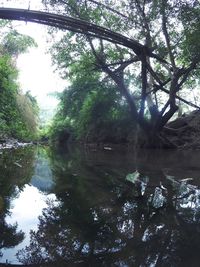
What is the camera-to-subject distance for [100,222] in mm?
4043

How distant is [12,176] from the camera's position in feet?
23.8

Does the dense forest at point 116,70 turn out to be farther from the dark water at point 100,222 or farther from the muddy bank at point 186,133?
the dark water at point 100,222

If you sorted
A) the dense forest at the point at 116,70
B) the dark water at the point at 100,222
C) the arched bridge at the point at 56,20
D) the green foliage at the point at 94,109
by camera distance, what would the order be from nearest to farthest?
the dark water at the point at 100,222 < the arched bridge at the point at 56,20 < the dense forest at the point at 116,70 < the green foliage at the point at 94,109

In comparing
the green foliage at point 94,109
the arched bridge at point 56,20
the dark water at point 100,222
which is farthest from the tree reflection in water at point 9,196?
the green foliage at point 94,109

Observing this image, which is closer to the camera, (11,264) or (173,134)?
(11,264)

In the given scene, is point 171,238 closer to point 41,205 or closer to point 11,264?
point 11,264

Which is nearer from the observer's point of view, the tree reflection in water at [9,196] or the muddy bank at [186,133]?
the tree reflection in water at [9,196]

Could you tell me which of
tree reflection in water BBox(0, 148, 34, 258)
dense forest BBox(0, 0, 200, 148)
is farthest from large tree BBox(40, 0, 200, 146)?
tree reflection in water BBox(0, 148, 34, 258)

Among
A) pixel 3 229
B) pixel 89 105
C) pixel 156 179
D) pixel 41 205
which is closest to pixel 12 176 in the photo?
pixel 41 205

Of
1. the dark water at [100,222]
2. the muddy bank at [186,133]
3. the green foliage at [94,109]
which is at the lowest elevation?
the dark water at [100,222]

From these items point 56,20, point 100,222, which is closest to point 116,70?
Answer: point 56,20

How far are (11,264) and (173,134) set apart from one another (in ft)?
66.7

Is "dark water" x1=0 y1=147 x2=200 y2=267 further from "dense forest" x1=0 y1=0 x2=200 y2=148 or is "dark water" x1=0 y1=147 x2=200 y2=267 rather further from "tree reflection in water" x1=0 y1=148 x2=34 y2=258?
"dense forest" x1=0 y1=0 x2=200 y2=148

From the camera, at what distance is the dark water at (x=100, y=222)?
3.01 m
